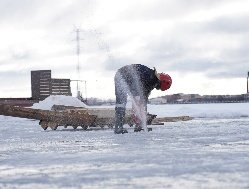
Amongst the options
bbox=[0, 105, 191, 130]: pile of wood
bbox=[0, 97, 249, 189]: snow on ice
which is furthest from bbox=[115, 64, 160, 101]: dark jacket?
bbox=[0, 97, 249, 189]: snow on ice

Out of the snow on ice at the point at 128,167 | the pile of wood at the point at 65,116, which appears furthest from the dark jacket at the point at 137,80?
the snow on ice at the point at 128,167

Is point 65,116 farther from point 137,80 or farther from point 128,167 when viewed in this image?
point 128,167

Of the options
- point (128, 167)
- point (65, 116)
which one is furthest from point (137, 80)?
point (128, 167)

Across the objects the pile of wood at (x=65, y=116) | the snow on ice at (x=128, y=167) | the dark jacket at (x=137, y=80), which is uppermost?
the dark jacket at (x=137, y=80)

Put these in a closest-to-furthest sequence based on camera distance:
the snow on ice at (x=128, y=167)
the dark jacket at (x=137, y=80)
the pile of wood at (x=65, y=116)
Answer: the snow on ice at (x=128, y=167)
the dark jacket at (x=137, y=80)
the pile of wood at (x=65, y=116)

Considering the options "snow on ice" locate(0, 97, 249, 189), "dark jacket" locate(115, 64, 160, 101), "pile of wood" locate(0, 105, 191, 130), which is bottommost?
"snow on ice" locate(0, 97, 249, 189)

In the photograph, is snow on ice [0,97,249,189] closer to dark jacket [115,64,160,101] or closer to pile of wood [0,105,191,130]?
dark jacket [115,64,160,101]

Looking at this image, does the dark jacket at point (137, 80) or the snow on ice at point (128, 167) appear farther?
the dark jacket at point (137, 80)

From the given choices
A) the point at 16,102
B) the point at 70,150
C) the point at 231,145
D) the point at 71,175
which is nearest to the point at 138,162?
the point at 71,175

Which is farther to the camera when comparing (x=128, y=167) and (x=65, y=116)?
(x=65, y=116)

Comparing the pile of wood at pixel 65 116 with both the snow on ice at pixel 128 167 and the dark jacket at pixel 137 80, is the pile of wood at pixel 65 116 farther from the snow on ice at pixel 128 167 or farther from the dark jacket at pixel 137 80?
the snow on ice at pixel 128 167

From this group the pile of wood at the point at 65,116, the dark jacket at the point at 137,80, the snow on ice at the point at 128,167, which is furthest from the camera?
the pile of wood at the point at 65,116

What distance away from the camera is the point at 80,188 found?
345 centimetres

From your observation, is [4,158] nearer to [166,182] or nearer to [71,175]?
[71,175]
